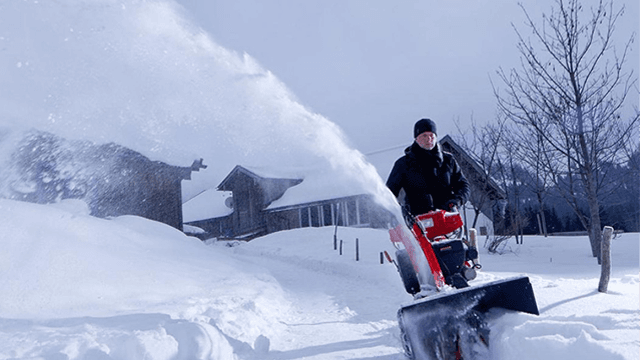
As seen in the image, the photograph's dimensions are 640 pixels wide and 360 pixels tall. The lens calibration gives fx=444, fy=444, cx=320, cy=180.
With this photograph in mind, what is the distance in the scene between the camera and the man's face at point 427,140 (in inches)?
165

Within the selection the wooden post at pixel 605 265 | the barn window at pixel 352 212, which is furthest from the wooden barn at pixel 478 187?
the wooden post at pixel 605 265

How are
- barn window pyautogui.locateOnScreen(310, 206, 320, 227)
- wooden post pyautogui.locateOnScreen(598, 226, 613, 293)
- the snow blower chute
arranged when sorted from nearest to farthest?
the snow blower chute < wooden post pyautogui.locateOnScreen(598, 226, 613, 293) < barn window pyautogui.locateOnScreen(310, 206, 320, 227)

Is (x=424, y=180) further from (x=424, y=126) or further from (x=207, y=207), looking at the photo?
(x=207, y=207)

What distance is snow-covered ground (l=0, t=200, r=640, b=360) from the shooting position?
3096 millimetres

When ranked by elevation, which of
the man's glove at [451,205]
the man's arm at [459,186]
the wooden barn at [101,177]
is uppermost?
the wooden barn at [101,177]

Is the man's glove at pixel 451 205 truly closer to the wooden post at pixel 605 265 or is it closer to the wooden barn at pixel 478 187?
the wooden post at pixel 605 265

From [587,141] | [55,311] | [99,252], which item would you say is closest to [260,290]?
[99,252]

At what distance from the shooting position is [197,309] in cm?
517

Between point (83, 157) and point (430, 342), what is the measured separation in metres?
16.9

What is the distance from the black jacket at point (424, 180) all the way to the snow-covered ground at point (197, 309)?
1328 mm

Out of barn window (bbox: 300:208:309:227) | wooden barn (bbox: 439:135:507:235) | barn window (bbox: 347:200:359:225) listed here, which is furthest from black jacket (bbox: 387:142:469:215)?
barn window (bbox: 300:208:309:227)

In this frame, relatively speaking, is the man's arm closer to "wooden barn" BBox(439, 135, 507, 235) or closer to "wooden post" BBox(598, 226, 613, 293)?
"wooden post" BBox(598, 226, 613, 293)

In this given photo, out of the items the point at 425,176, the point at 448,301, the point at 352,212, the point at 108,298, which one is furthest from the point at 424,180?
the point at 352,212

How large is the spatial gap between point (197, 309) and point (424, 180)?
2998mm
